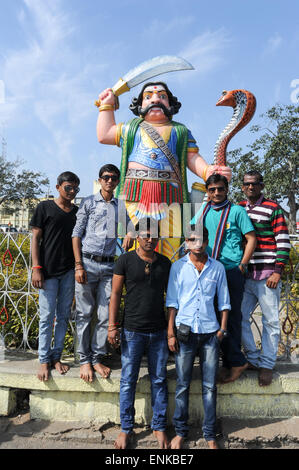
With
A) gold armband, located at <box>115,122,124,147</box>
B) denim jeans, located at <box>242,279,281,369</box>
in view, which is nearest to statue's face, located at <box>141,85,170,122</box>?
gold armband, located at <box>115,122,124,147</box>

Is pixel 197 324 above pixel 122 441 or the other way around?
above

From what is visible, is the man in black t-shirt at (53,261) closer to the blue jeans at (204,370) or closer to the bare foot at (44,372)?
the bare foot at (44,372)

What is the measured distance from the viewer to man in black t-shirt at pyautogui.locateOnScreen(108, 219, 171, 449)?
7.94ft

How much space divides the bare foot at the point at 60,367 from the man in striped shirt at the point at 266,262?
1555 mm

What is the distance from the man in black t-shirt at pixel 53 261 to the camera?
275 cm

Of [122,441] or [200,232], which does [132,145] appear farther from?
[122,441]

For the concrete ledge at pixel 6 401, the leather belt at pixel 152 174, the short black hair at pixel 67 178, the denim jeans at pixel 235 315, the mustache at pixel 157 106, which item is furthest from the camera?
the mustache at pixel 157 106

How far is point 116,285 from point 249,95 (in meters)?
2.87

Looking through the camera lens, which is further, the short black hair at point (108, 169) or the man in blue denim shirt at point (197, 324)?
the short black hair at point (108, 169)

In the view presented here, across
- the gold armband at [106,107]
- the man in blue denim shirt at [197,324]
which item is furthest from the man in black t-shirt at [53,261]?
the gold armband at [106,107]

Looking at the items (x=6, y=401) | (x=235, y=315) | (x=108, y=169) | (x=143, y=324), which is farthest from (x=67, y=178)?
(x=6, y=401)

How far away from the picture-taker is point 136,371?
2467 mm

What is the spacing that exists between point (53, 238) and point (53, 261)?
0.19m

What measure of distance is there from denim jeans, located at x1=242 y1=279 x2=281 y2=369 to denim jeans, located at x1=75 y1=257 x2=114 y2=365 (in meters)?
1.17
